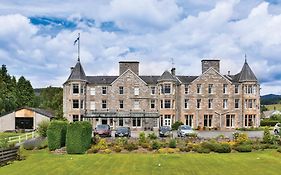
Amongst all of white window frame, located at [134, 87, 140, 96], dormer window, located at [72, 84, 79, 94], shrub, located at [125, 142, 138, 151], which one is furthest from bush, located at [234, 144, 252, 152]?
dormer window, located at [72, 84, 79, 94]

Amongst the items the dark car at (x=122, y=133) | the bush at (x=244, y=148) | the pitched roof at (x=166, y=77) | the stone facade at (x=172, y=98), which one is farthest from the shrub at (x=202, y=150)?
the pitched roof at (x=166, y=77)

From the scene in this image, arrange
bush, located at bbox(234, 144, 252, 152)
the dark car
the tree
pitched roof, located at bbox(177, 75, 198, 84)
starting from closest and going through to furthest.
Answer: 1. bush, located at bbox(234, 144, 252, 152)
2. the dark car
3. pitched roof, located at bbox(177, 75, 198, 84)
4. the tree

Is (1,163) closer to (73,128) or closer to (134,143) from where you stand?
(73,128)

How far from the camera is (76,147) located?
35.7 metres

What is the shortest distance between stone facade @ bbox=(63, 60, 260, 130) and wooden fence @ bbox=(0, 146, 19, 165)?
144 feet

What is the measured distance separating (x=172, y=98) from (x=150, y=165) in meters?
48.0

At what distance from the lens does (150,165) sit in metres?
27.7

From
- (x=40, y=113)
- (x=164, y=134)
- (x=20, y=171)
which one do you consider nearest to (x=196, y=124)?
(x=164, y=134)

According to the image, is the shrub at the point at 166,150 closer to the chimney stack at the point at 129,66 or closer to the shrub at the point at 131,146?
the shrub at the point at 131,146

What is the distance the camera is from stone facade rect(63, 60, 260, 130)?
248ft

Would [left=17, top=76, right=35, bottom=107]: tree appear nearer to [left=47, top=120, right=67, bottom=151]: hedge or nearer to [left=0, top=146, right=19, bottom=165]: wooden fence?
[left=47, top=120, right=67, bottom=151]: hedge

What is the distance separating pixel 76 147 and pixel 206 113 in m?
44.1

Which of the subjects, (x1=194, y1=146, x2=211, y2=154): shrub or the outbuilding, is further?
the outbuilding

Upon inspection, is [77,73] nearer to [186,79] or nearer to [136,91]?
[136,91]
